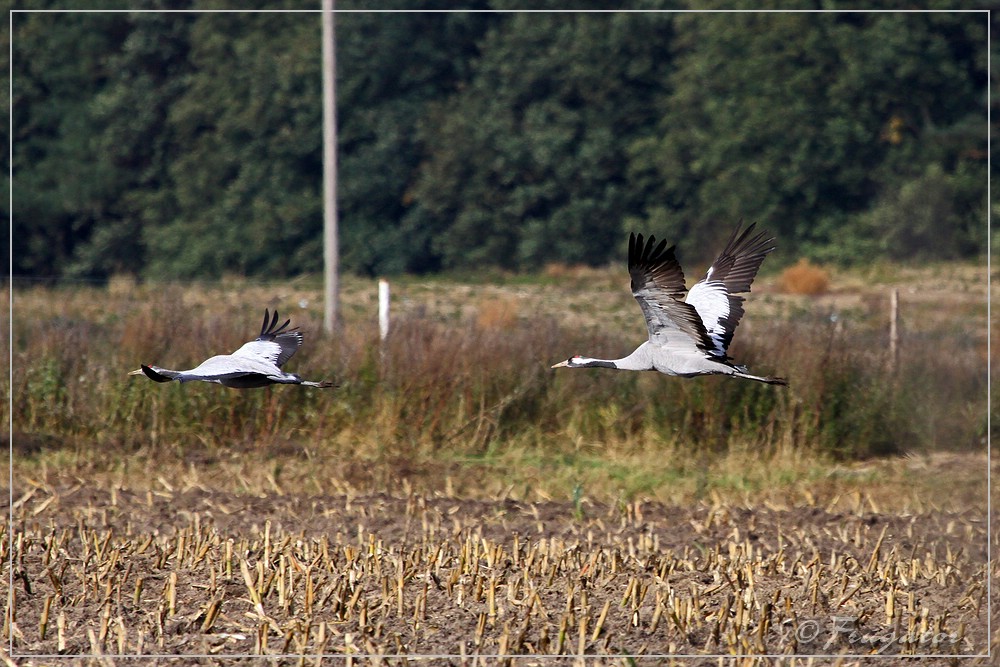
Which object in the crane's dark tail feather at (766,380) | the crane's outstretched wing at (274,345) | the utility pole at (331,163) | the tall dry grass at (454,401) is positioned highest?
the utility pole at (331,163)

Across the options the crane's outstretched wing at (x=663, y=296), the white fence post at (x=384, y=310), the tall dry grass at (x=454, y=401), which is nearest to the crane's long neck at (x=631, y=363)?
the crane's outstretched wing at (x=663, y=296)

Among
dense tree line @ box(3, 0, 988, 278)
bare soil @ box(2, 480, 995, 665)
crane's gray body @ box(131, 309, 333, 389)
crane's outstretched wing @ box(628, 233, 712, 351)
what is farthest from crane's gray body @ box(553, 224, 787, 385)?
dense tree line @ box(3, 0, 988, 278)

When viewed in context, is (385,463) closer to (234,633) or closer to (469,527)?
(469,527)

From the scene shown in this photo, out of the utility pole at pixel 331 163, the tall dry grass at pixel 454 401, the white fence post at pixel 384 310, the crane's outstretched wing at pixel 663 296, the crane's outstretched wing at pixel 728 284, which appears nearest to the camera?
the crane's outstretched wing at pixel 663 296

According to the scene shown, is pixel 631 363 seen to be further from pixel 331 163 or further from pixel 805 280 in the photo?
pixel 805 280

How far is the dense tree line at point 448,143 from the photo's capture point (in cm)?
2672

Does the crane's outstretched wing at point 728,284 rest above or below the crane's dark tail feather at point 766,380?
above

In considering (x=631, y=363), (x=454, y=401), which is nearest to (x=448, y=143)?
(x=454, y=401)

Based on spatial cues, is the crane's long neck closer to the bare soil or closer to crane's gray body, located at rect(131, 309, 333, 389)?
the bare soil

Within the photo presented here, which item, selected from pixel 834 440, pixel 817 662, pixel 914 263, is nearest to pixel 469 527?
pixel 817 662

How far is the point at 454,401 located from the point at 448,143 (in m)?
18.3

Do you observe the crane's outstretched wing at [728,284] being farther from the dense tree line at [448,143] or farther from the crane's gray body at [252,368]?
the dense tree line at [448,143]

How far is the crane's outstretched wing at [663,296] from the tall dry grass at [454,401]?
5.51 meters

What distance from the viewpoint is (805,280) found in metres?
23.7
